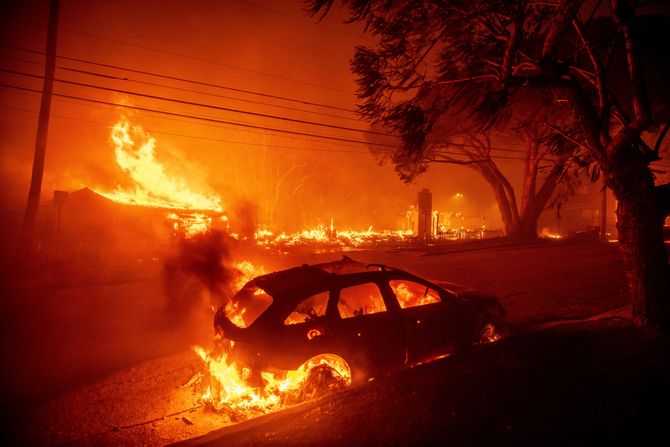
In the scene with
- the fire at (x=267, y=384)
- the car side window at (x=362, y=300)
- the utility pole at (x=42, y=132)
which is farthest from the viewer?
the utility pole at (x=42, y=132)

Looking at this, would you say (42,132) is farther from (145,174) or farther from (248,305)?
(248,305)

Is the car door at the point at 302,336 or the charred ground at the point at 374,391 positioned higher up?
the car door at the point at 302,336

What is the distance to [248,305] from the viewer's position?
15.6ft

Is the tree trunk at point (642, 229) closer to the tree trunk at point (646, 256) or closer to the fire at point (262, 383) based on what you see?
the tree trunk at point (646, 256)

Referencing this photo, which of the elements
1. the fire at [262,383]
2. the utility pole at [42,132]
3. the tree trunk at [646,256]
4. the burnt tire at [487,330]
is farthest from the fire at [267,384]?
the utility pole at [42,132]

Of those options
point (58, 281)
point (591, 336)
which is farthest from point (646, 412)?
point (58, 281)

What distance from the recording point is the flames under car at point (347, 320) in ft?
13.9

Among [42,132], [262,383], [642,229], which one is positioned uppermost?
[42,132]

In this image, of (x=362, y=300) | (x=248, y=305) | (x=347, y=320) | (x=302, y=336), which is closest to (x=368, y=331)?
(x=347, y=320)

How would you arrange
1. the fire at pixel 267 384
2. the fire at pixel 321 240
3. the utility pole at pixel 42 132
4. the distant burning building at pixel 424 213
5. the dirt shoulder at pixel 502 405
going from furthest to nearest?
the fire at pixel 321 240 < the distant burning building at pixel 424 213 < the utility pole at pixel 42 132 < the fire at pixel 267 384 < the dirt shoulder at pixel 502 405

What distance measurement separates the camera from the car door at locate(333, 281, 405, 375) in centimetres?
457

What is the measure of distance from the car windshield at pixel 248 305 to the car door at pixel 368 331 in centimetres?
93

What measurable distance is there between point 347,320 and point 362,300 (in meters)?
0.63

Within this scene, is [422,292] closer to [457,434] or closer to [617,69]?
[457,434]
